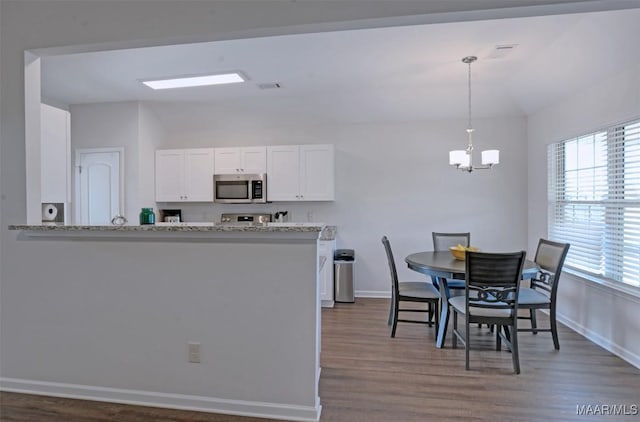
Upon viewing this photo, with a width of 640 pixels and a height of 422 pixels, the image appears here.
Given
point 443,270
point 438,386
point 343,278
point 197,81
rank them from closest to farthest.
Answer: point 438,386 → point 443,270 → point 197,81 → point 343,278

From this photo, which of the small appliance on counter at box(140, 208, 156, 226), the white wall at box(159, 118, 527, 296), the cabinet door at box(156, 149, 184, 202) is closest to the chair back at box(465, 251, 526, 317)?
the white wall at box(159, 118, 527, 296)

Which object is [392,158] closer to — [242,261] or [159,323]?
[242,261]

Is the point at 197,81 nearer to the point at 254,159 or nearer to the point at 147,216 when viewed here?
the point at 254,159

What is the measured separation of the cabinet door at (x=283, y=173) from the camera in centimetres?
474

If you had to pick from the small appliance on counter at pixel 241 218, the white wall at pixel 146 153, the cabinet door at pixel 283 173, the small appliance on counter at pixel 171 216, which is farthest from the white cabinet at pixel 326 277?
the white wall at pixel 146 153

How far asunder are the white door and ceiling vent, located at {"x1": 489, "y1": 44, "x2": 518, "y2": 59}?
4709 mm

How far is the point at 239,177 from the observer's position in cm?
484

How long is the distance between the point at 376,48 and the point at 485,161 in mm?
1504

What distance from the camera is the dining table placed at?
2887mm

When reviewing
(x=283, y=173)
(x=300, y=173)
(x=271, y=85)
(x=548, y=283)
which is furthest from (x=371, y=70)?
(x=548, y=283)

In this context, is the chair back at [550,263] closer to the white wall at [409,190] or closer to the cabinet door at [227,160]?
the white wall at [409,190]

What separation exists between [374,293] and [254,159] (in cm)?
254

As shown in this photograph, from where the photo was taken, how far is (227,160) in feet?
16.1

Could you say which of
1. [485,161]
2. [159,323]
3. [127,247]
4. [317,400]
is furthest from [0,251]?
[485,161]
